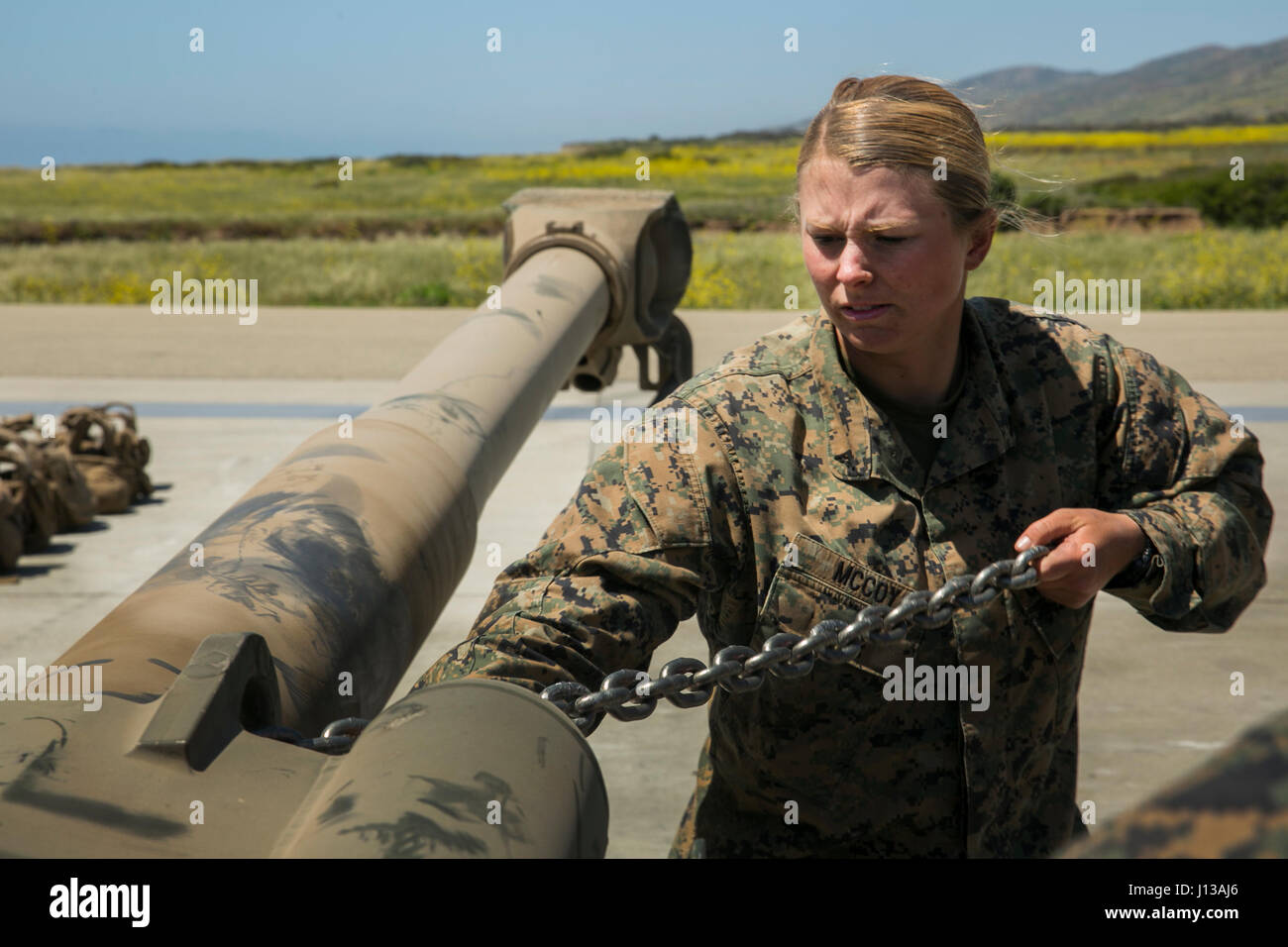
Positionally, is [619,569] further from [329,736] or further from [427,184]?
[427,184]

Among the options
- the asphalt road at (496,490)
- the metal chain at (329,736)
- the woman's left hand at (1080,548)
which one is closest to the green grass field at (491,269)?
the asphalt road at (496,490)

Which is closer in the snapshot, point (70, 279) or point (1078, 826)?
point (1078, 826)

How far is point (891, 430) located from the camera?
70.9 inches

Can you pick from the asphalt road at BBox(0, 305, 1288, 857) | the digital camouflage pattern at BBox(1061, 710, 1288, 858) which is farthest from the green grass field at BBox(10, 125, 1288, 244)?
the digital camouflage pattern at BBox(1061, 710, 1288, 858)

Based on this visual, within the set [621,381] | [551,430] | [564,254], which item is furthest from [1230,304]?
[564,254]

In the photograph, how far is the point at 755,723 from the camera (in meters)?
1.79

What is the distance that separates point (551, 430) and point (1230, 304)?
11.8 m

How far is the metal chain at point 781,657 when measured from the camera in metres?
1.39

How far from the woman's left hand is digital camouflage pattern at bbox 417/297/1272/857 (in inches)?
2.1

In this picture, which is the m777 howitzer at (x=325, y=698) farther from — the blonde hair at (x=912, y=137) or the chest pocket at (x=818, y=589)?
the blonde hair at (x=912, y=137)

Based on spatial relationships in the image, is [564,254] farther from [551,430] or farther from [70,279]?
[70,279]

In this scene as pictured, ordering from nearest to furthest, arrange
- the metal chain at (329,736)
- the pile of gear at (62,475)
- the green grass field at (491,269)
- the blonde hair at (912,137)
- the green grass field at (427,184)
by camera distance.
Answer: the metal chain at (329,736)
the blonde hair at (912,137)
the pile of gear at (62,475)
the green grass field at (491,269)
the green grass field at (427,184)

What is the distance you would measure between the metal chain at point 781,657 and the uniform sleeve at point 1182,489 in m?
0.24

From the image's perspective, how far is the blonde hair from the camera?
165 cm
